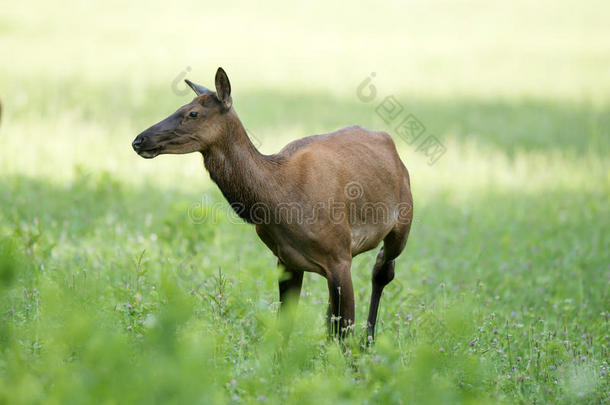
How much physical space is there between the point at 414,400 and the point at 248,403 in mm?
902

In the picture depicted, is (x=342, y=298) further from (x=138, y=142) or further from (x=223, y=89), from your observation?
(x=138, y=142)

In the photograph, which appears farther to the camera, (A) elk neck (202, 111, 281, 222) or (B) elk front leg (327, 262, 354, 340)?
(B) elk front leg (327, 262, 354, 340)

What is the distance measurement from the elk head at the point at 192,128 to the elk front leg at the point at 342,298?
1.29 metres

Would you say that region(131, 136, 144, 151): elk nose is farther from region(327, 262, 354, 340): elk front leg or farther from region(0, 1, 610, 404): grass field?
region(327, 262, 354, 340): elk front leg

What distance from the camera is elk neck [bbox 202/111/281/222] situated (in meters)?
5.02

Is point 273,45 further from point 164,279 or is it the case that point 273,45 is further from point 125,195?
point 164,279

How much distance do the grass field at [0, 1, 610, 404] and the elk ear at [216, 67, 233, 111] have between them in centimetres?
127

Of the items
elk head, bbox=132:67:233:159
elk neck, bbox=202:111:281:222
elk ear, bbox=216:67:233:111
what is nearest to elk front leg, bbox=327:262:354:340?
elk neck, bbox=202:111:281:222

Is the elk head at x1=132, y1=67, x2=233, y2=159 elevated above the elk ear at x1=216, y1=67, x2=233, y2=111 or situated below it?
below

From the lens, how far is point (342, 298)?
5.16 meters

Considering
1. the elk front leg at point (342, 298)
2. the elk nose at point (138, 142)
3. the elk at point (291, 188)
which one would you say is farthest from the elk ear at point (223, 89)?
the elk front leg at point (342, 298)

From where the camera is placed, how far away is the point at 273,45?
24.3 metres

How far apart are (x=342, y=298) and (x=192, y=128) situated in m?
1.61

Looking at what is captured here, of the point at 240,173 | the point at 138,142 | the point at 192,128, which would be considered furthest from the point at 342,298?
the point at 138,142
